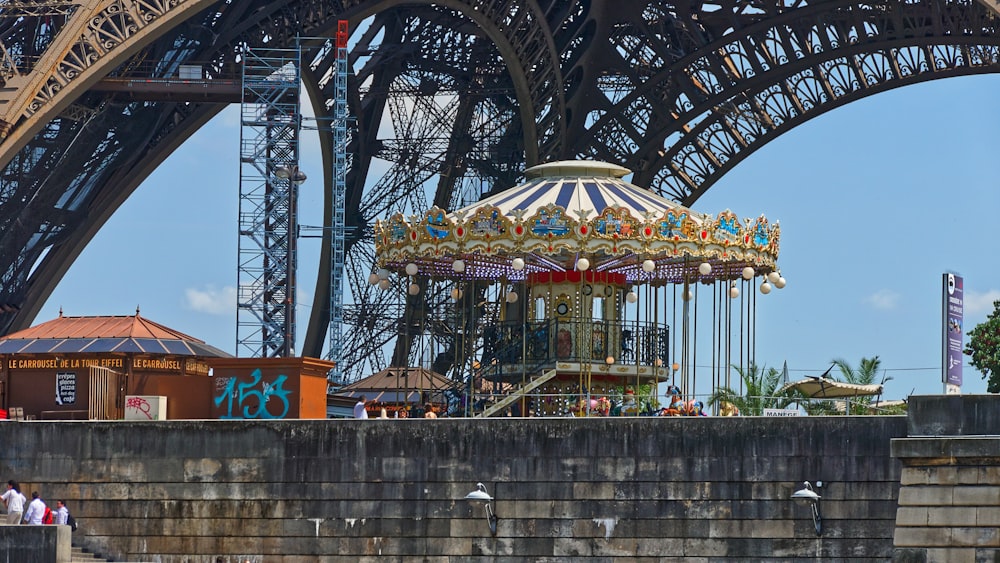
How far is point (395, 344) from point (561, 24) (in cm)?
1450

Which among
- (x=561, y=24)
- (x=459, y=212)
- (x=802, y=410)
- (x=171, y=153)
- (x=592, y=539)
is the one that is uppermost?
(x=561, y=24)

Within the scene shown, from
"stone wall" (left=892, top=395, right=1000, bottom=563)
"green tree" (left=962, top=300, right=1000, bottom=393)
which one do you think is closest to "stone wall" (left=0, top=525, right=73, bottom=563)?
"stone wall" (left=892, top=395, right=1000, bottom=563)

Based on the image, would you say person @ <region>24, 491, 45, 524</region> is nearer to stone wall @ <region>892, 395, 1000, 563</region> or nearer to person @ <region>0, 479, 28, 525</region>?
person @ <region>0, 479, 28, 525</region>

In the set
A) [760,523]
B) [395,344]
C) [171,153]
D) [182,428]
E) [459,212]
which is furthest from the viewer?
[395,344]

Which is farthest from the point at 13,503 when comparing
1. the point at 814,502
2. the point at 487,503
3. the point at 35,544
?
the point at 814,502

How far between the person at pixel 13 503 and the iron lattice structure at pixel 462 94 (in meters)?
20.3

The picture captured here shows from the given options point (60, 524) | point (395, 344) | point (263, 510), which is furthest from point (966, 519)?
point (395, 344)

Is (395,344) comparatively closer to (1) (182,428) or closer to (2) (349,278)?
(2) (349,278)

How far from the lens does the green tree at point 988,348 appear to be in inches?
2231

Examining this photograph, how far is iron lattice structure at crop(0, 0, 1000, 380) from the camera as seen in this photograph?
203 ft

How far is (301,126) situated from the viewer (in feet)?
204

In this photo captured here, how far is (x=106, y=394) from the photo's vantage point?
37.2 metres

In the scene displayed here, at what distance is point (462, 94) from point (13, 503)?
42.9m

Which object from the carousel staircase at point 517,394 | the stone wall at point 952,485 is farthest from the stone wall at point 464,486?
the carousel staircase at point 517,394
